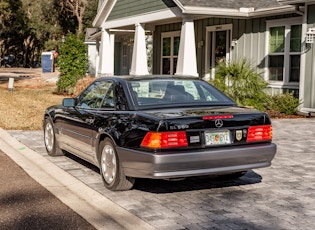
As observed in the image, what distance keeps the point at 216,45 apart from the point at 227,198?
14.1 m

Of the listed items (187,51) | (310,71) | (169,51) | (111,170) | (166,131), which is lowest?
(111,170)

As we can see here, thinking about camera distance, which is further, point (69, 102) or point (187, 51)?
point (187, 51)

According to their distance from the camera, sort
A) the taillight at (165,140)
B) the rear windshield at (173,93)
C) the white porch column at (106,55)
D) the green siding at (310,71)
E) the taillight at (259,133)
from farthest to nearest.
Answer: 1. the white porch column at (106,55)
2. the green siding at (310,71)
3. the rear windshield at (173,93)
4. the taillight at (259,133)
5. the taillight at (165,140)

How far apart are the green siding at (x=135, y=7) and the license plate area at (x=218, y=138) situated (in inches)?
498

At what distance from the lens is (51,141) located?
913 cm

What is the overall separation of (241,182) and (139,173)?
1820 mm

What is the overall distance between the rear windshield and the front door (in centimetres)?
1188

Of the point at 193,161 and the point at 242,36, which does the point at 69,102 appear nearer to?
the point at 193,161

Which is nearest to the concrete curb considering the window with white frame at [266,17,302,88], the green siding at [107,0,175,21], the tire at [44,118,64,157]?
the tire at [44,118,64,157]

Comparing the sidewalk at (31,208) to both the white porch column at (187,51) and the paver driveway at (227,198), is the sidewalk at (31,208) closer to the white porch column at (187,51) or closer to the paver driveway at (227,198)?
the paver driveway at (227,198)

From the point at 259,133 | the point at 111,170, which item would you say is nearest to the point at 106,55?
the point at 111,170

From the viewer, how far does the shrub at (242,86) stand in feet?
50.1

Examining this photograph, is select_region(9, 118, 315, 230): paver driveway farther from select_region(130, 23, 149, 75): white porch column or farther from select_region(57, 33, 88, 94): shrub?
select_region(57, 33, 88, 94): shrub

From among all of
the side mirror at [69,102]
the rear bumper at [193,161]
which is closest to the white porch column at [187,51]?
the side mirror at [69,102]
